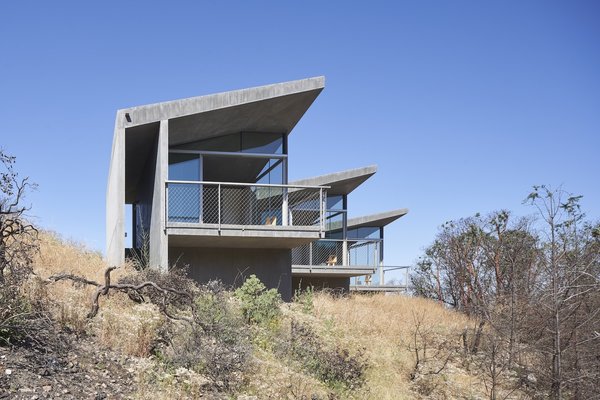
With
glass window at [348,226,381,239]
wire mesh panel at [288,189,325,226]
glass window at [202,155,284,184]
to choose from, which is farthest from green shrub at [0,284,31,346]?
glass window at [348,226,381,239]

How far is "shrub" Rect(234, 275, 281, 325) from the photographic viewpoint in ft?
40.0

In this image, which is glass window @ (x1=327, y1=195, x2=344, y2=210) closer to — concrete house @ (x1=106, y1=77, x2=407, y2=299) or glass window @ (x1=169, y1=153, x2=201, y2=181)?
concrete house @ (x1=106, y1=77, x2=407, y2=299)

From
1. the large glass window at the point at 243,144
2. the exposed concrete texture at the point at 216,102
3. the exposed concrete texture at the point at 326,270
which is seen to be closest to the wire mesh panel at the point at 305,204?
the large glass window at the point at 243,144

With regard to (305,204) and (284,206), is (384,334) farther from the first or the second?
(305,204)

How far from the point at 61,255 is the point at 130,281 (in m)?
2.63

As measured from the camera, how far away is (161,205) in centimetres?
1581

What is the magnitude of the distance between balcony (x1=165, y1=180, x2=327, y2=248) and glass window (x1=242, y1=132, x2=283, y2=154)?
4.77 ft

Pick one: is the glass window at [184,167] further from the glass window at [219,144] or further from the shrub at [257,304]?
the shrub at [257,304]

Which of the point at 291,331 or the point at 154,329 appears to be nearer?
the point at 154,329

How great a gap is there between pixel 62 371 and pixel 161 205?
850 cm

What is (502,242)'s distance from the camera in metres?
22.4

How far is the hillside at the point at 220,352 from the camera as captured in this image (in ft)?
25.0

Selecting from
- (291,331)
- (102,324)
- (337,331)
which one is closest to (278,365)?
(291,331)

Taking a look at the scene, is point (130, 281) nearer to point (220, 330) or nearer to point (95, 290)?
point (95, 290)
